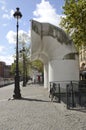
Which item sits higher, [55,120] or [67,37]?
[67,37]

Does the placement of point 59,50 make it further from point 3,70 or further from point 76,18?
point 3,70

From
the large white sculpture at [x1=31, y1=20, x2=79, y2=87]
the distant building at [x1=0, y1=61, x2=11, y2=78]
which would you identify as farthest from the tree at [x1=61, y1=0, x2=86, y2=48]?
the distant building at [x1=0, y1=61, x2=11, y2=78]

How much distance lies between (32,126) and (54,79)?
18.0 meters

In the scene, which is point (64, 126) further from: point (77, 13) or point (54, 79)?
point (54, 79)

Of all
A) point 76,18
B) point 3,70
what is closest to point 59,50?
point 76,18

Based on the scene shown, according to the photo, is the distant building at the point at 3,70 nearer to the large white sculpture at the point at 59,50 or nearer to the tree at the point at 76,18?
the large white sculpture at the point at 59,50

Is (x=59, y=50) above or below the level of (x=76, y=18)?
below

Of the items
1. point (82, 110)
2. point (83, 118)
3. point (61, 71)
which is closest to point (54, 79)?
point (61, 71)

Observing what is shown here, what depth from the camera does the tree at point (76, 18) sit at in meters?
18.5

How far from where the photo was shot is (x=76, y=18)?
737 inches

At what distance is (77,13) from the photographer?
60.8 feet

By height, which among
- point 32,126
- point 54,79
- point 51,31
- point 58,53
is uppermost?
point 51,31

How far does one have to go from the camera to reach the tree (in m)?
18.5

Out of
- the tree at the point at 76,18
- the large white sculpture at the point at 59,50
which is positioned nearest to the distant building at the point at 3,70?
the large white sculpture at the point at 59,50
